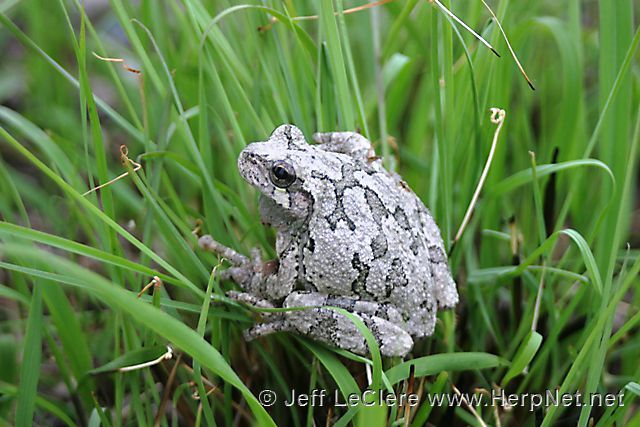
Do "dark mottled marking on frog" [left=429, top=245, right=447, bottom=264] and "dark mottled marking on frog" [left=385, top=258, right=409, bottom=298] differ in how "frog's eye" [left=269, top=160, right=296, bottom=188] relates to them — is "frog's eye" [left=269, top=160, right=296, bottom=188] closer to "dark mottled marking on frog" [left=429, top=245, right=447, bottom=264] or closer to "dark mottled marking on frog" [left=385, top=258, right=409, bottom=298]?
"dark mottled marking on frog" [left=385, top=258, right=409, bottom=298]

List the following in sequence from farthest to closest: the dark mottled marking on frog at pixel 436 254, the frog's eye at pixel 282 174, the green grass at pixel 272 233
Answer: the dark mottled marking on frog at pixel 436 254 < the frog's eye at pixel 282 174 < the green grass at pixel 272 233

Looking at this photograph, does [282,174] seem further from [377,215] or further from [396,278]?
[396,278]

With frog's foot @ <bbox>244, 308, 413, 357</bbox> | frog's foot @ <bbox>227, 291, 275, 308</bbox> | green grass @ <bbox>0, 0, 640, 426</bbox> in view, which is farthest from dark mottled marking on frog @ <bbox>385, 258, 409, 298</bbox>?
frog's foot @ <bbox>227, 291, 275, 308</bbox>

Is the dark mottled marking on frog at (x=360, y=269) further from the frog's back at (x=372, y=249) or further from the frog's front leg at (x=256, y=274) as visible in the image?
the frog's front leg at (x=256, y=274)

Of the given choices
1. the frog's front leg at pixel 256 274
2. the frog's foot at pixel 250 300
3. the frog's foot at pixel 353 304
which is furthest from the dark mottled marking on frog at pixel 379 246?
the frog's foot at pixel 250 300

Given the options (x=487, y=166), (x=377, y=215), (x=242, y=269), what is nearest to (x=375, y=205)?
(x=377, y=215)

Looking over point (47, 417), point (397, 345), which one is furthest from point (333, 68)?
point (47, 417)

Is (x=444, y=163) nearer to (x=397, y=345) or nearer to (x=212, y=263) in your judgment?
(x=397, y=345)

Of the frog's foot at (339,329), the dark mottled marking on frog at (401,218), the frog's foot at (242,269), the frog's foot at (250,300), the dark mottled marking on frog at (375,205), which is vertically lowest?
the frog's foot at (339,329)
